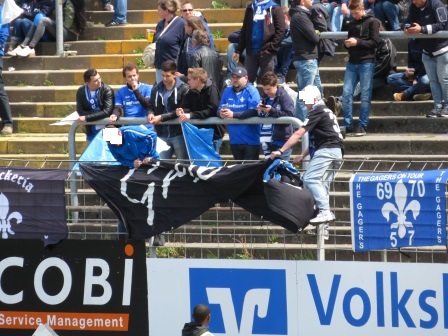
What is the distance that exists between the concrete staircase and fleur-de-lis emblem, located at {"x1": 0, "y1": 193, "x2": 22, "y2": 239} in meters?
0.52

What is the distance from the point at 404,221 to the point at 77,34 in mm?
8294

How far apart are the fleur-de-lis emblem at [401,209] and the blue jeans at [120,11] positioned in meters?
7.72

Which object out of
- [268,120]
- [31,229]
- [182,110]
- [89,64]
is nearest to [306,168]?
[268,120]

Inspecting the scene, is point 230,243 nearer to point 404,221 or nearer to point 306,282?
point 306,282

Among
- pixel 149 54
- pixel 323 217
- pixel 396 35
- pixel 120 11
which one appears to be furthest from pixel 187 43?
pixel 323 217

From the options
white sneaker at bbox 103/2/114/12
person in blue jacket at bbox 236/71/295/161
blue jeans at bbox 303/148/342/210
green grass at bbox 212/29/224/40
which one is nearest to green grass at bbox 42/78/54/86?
white sneaker at bbox 103/2/114/12

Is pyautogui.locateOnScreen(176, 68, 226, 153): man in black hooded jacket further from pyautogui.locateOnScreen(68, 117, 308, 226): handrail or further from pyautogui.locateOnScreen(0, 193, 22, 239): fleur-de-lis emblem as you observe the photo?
pyautogui.locateOnScreen(0, 193, 22, 239): fleur-de-lis emblem

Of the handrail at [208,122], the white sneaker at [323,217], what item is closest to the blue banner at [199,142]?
the handrail at [208,122]

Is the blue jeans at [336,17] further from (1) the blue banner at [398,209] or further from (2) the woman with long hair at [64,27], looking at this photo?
(1) the blue banner at [398,209]

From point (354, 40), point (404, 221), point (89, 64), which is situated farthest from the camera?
point (89, 64)

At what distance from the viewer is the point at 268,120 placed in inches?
526

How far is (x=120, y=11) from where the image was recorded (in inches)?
728

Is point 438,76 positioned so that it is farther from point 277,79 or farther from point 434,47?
point 277,79

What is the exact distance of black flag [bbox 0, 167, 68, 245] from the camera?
12.7 meters
